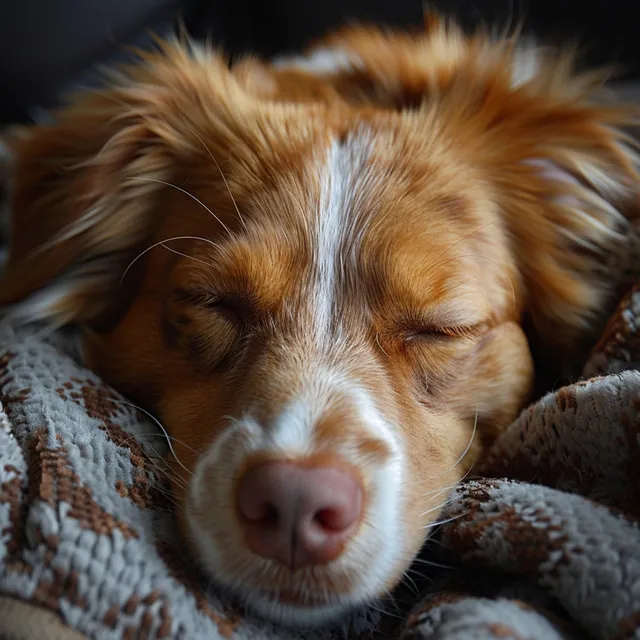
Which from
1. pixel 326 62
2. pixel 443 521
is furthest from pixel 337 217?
pixel 326 62

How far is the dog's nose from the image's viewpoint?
87cm

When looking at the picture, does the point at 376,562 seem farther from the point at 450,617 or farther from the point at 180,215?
the point at 180,215

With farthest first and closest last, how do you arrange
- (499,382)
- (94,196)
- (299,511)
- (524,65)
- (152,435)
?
(524,65) → (94,196) → (499,382) → (152,435) → (299,511)

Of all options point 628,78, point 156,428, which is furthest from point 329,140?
point 628,78

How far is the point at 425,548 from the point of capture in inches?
40.7

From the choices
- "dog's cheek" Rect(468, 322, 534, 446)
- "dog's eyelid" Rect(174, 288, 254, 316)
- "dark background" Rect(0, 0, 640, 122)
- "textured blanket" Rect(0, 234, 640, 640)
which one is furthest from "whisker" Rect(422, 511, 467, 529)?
"dark background" Rect(0, 0, 640, 122)

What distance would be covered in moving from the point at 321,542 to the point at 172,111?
915 millimetres

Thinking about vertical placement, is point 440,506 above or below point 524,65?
below

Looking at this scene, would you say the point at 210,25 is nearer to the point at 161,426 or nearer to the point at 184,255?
the point at 184,255

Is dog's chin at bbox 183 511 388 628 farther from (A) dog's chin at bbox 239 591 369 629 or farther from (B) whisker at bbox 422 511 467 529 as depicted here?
(B) whisker at bbox 422 511 467 529

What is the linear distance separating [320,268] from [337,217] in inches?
3.8

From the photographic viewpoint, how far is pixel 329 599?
90 centimetres

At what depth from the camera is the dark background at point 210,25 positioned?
78.8 inches

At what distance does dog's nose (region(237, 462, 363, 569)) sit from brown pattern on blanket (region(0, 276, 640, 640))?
95mm
